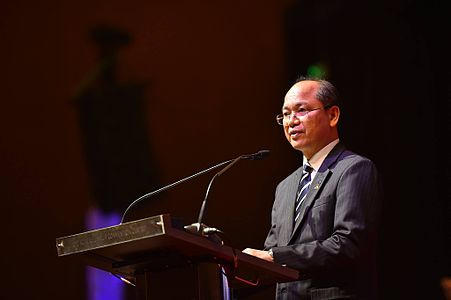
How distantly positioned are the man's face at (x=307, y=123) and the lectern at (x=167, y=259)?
2.98 ft

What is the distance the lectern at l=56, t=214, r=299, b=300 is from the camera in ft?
7.11

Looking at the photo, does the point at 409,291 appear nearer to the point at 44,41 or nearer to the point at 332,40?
the point at 332,40

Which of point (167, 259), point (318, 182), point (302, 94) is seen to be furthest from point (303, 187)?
point (167, 259)

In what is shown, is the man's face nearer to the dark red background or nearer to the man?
the man

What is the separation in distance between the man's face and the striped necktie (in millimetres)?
69

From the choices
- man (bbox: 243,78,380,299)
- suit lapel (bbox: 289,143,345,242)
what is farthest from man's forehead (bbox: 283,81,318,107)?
suit lapel (bbox: 289,143,345,242)

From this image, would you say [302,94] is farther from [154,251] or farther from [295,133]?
[154,251]

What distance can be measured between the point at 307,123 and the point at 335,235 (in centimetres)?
65

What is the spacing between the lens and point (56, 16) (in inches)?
183

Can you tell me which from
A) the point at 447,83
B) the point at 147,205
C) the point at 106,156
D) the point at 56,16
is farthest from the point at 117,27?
the point at 447,83

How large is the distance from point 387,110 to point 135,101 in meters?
1.60

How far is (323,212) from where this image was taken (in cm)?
296

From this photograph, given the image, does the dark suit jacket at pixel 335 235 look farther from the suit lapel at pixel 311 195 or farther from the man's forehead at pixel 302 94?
the man's forehead at pixel 302 94

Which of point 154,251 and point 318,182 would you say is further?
point 318,182
